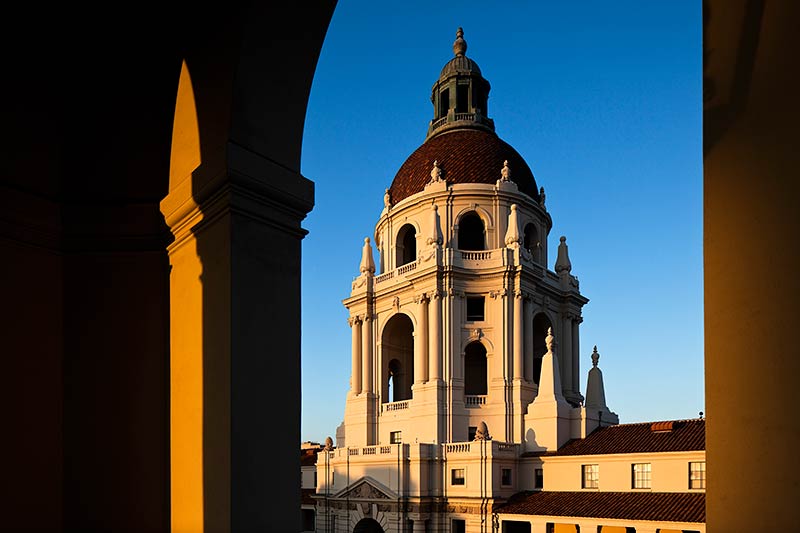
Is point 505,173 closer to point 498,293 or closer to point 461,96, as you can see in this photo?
point 498,293

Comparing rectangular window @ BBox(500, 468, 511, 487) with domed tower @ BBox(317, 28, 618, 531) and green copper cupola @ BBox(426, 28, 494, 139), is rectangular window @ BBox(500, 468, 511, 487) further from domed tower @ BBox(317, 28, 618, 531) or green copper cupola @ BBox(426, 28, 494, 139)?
green copper cupola @ BBox(426, 28, 494, 139)

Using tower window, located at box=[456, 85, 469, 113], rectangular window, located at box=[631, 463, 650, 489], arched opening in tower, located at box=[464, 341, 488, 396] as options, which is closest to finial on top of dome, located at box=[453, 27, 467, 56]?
tower window, located at box=[456, 85, 469, 113]

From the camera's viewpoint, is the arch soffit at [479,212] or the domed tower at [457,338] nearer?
the domed tower at [457,338]

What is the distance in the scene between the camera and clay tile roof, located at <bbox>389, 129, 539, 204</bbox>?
41.7 m

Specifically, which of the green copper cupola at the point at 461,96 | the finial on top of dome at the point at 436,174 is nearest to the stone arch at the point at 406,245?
the finial on top of dome at the point at 436,174

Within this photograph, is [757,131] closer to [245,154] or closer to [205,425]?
[245,154]

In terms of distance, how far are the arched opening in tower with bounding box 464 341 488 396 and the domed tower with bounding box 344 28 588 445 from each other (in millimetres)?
71

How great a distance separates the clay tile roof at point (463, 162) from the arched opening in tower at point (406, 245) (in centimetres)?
210

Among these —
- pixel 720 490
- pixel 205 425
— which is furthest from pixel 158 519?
pixel 720 490

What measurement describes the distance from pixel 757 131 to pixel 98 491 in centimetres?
550

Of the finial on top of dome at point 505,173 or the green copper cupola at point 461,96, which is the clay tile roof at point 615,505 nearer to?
the finial on top of dome at point 505,173

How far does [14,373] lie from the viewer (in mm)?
5594

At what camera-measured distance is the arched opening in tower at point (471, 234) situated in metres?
42.7

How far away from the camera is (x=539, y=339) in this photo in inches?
1703
